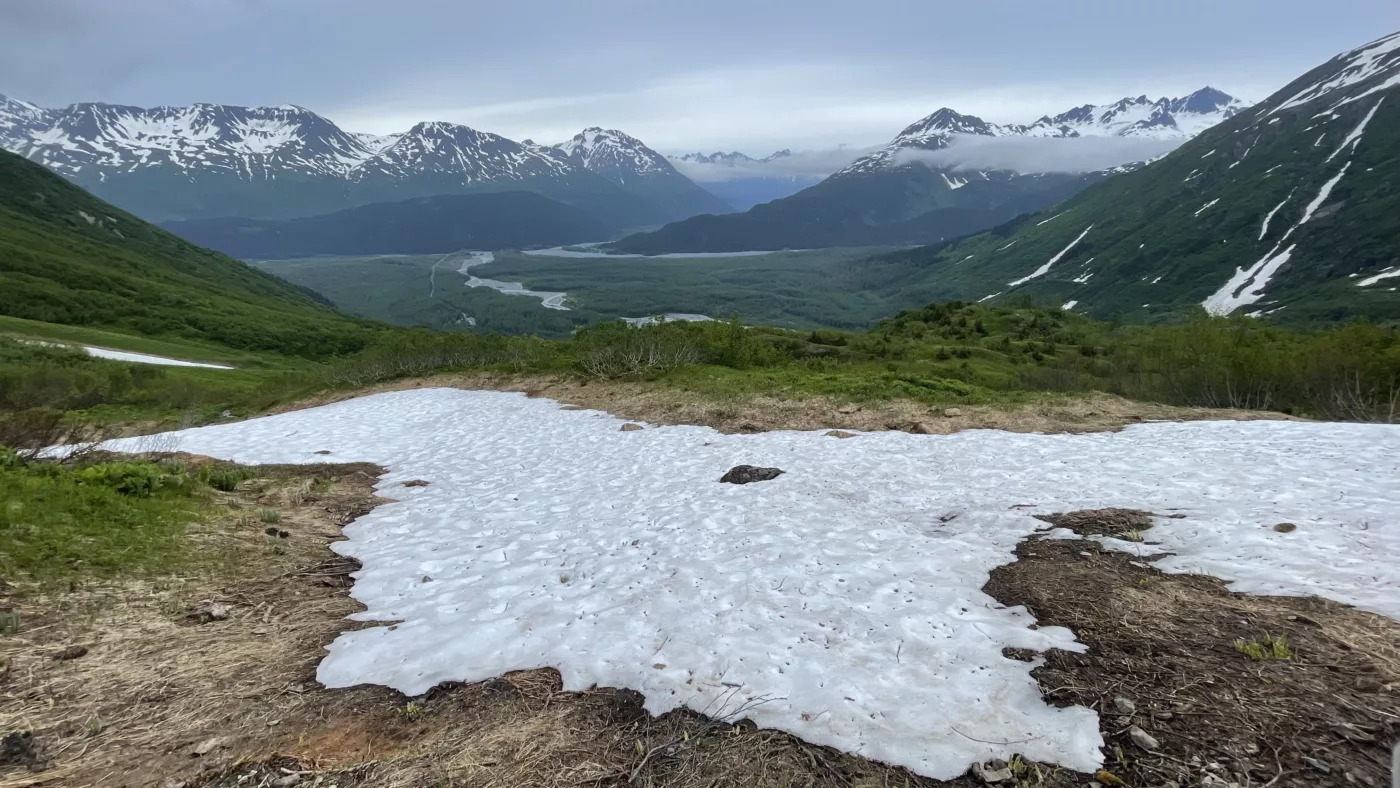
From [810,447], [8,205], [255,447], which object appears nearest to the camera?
[810,447]

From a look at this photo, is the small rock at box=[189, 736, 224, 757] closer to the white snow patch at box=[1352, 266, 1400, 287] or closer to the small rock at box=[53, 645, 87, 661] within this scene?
the small rock at box=[53, 645, 87, 661]

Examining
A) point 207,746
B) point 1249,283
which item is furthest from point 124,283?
point 1249,283

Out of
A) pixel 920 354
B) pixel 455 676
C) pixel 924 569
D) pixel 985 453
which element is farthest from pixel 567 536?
pixel 920 354

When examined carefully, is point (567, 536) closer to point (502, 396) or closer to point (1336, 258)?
point (502, 396)

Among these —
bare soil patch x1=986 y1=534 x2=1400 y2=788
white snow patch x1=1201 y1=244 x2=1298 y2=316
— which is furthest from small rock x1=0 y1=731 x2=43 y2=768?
white snow patch x1=1201 y1=244 x2=1298 y2=316

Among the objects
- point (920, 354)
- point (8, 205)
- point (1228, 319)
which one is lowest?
point (920, 354)

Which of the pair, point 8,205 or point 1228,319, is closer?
point 1228,319
